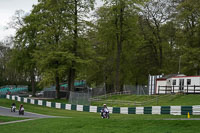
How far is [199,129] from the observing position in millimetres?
18531

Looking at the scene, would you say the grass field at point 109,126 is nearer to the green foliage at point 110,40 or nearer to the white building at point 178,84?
the white building at point 178,84

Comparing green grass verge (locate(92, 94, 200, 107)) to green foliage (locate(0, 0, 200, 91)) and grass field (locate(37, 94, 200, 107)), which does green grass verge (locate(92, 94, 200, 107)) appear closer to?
grass field (locate(37, 94, 200, 107))

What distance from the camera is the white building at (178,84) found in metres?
41.2

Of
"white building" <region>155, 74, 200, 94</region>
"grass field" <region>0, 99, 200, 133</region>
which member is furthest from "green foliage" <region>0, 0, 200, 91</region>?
"grass field" <region>0, 99, 200, 133</region>

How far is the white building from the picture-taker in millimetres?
41188

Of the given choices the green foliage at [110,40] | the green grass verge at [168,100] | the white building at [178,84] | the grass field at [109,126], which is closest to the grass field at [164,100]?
the green grass verge at [168,100]

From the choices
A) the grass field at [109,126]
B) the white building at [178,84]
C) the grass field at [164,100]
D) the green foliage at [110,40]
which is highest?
the green foliage at [110,40]

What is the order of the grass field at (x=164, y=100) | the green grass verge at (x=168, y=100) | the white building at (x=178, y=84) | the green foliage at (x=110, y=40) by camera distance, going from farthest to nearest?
the green foliage at (x=110, y=40) → the white building at (x=178, y=84) → the grass field at (x=164, y=100) → the green grass verge at (x=168, y=100)

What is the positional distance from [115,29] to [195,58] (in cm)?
1340

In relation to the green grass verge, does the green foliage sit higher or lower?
Result: higher

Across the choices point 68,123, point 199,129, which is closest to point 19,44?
point 68,123

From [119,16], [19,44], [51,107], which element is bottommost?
[51,107]

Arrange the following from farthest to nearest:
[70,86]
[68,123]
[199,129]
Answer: [70,86], [68,123], [199,129]

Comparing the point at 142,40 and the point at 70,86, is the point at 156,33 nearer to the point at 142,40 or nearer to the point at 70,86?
the point at 142,40
